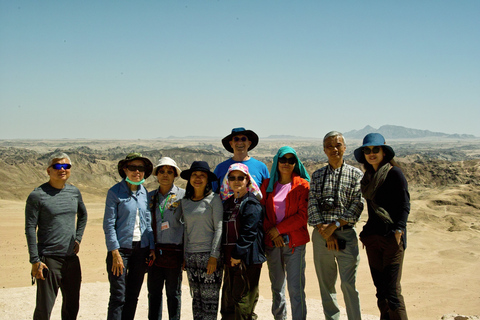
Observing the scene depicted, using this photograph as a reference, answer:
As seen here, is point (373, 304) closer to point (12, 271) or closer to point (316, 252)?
point (316, 252)

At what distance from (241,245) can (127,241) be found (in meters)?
1.17

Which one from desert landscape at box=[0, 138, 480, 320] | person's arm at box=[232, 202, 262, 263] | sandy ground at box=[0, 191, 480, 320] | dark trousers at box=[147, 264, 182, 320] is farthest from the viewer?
desert landscape at box=[0, 138, 480, 320]

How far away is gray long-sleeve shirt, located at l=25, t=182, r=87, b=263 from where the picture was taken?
380cm

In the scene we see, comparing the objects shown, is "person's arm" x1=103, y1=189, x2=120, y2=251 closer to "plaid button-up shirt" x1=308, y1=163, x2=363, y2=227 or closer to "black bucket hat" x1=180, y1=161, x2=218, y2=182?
"black bucket hat" x1=180, y1=161, x2=218, y2=182

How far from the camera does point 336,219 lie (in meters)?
3.90

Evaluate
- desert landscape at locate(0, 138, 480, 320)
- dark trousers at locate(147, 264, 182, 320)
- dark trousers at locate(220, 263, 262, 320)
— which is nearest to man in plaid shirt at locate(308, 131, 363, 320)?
dark trousers at locate(220, 263, 262, 320)

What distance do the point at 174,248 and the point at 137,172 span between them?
0.88 m

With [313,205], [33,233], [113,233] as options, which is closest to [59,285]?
[33,233]

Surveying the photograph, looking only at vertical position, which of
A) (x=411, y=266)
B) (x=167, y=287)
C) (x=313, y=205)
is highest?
(x=313, y=205)

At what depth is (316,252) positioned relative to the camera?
161 inches

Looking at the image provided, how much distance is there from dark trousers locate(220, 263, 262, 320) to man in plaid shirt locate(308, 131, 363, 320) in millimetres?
755

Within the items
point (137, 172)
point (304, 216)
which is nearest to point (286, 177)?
point (304, 216)

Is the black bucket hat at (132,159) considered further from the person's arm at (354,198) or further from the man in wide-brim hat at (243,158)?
the person's arm at (354,198)

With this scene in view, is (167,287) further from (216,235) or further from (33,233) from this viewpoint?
(33,233)
